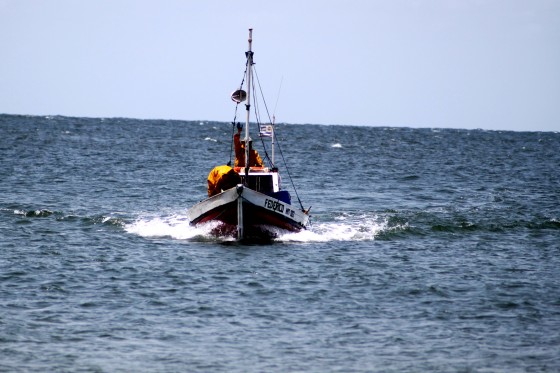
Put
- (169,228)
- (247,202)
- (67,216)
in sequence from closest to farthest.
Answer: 1. (247,202)
2. (169,228)
3. (67,216)

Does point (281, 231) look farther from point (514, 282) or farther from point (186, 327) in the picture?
point (186, 327)

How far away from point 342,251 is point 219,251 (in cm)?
395

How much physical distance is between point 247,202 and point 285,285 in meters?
6.21

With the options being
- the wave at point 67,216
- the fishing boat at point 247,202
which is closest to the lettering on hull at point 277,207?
the fishing boat at point 247,202

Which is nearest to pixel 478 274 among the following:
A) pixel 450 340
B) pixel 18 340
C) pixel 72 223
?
pixel 450 340

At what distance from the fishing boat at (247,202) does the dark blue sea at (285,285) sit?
0.62 meters

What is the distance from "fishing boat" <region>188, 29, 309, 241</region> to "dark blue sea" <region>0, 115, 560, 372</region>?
24.3 inches

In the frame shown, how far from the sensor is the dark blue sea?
17.3 metres

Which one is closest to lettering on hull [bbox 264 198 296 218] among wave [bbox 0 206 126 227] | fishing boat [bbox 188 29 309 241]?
fishing boat [bbox 188 29 309 241]

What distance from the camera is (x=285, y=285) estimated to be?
918 inches

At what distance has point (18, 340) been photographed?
17.8m

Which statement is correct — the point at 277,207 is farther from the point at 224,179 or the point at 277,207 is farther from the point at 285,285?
the point at 285,285

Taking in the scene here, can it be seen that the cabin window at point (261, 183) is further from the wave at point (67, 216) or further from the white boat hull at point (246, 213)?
the wave at point (67, 216)

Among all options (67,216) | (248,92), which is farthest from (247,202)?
(67,216)
